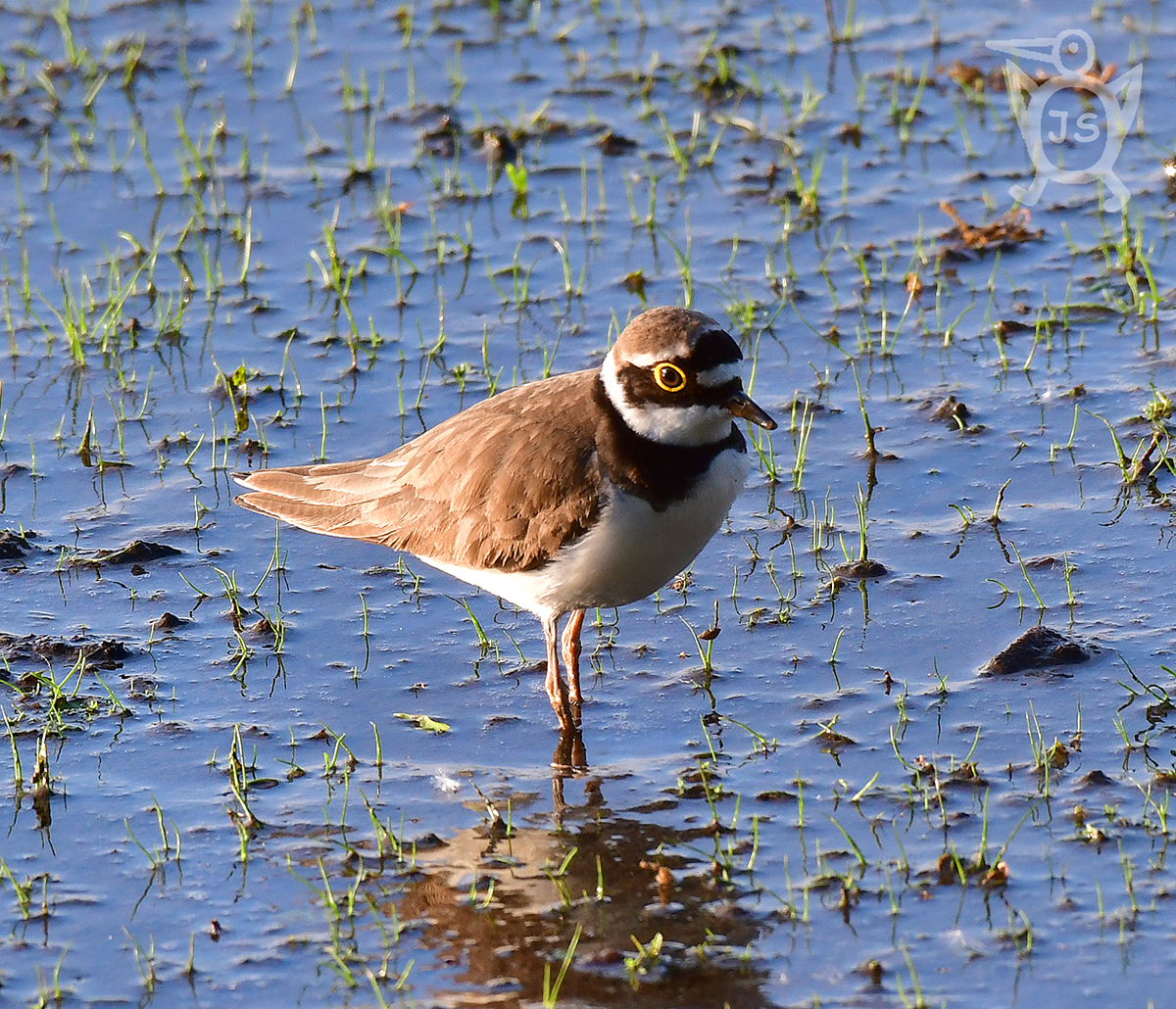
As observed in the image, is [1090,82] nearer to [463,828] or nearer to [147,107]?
[147,107]

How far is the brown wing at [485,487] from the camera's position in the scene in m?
6.18

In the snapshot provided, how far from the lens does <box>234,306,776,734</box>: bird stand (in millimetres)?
6020

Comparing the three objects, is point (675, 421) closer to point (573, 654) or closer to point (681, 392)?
point (681, 392)

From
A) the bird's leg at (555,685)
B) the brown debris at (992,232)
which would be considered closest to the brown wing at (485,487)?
the bird's leg at (555,685)

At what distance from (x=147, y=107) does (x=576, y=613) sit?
707 cm

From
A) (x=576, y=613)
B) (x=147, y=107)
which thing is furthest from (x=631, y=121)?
(x=576, y=613)

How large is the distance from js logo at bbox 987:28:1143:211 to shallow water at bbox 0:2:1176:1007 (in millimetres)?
131

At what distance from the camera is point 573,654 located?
6.66 metres

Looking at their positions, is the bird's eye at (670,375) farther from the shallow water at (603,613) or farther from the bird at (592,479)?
the shallow water at (603,613)

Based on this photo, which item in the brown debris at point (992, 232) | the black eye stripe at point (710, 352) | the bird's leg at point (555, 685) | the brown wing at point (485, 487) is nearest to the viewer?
the black eye stripe at point (710, 352)

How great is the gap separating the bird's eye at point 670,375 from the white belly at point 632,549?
1.02 feet

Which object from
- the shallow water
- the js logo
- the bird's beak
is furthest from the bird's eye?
the js logo

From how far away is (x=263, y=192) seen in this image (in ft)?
36.3

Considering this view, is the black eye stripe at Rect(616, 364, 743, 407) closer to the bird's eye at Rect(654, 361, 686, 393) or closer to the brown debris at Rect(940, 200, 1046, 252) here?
the bird's eye at Rect(654, 361, 686, 393)
